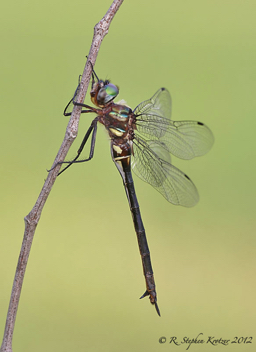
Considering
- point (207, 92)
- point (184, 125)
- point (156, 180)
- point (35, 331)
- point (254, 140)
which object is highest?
point (207, 92)

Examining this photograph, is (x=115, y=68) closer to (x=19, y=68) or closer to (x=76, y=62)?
(x=76, y=62)

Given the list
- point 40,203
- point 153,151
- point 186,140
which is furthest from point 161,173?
point 40,203

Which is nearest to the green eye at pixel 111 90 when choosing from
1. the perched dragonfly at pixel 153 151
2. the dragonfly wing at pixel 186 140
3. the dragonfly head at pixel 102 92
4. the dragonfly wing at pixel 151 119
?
the dragonfly head at pixel 102 92

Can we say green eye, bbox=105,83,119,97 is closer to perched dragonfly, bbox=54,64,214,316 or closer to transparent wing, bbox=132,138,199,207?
perched dragonfly, bbox=54,64,214,316

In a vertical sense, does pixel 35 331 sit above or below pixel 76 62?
below

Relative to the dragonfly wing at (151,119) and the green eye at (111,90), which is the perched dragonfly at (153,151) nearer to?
the dragonfly wing at (151,119)

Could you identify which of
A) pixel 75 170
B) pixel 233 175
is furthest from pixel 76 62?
pixel 233 175
